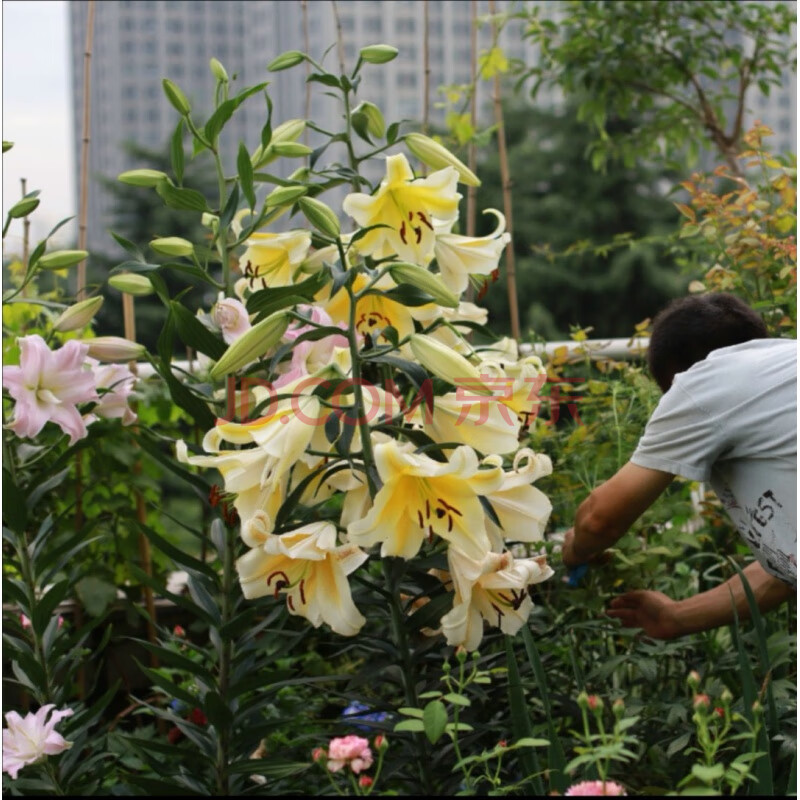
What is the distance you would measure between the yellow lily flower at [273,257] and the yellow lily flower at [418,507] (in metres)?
0.34

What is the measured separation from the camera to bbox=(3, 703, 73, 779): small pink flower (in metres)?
1.18

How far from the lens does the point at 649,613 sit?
58.0 inches

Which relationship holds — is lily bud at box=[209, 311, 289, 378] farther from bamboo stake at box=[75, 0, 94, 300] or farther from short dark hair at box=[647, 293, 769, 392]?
bamboo stake at box=[75, 0, 94, 300]

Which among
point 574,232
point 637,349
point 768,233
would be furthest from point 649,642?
point 574,232

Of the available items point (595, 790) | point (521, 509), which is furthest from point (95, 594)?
point (595, 790)

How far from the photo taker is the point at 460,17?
68.2ft

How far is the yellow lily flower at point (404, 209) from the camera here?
44.1 inches

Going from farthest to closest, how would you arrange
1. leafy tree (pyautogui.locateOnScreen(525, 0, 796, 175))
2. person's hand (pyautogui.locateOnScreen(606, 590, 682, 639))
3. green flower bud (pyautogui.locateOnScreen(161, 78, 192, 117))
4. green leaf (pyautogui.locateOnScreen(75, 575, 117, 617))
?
leafy tree (pyautogui.locateOnScreen(525, 0, 796, 175)), green leaf (pyautogui.locateOnScreen(75, 575, 117, 617)), person's hand (pyautogui.locateOnScreen(606, 590, 682, 639)), green flower bud (pyautogui.locateOnScreen(161, 78, 192, 117))

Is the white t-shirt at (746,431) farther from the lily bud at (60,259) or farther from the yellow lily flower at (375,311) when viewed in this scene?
the lily bud at (60,259)

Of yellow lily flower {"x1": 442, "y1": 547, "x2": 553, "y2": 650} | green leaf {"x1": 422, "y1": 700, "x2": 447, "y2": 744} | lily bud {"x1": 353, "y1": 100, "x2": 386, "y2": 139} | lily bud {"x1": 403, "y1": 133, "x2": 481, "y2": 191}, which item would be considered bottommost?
green leaf {"x1": 422, "y1": 700, "x2": 447, "y2": 744}

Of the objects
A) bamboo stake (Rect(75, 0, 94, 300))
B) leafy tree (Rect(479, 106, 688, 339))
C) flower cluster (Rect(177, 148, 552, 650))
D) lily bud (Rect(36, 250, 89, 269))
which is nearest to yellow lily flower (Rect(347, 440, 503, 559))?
flower cluster (Rect(177, 148, 552, 650))

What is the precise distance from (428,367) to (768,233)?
1.21 meters

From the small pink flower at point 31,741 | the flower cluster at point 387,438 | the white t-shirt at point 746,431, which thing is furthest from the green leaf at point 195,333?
the white t-shirt at point 746,431

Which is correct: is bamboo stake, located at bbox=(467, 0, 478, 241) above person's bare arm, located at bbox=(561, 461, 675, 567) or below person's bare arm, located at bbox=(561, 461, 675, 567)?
above
